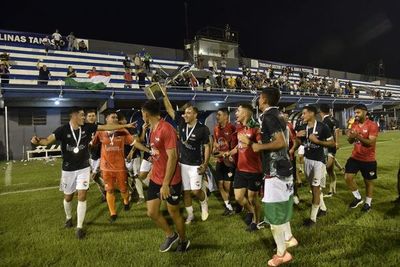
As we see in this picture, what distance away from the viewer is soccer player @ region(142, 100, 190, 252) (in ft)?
16.3

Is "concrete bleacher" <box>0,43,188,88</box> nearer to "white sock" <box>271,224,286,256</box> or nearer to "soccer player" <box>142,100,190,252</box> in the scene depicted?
"soccer player" <box>142,100,190,252</box>

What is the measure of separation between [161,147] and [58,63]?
2621 cm

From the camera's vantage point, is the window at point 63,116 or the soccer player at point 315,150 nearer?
the soccer player at point 315,150

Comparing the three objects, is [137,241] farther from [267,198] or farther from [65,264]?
[267,198]

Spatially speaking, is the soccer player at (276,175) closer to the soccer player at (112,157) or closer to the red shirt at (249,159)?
the red shirt at (249,159)

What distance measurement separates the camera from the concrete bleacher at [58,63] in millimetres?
25469

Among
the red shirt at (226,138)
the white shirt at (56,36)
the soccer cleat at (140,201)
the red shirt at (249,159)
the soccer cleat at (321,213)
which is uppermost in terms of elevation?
the white shirt at (56,36)

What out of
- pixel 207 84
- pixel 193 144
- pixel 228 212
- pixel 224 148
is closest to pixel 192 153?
pixel 193 144

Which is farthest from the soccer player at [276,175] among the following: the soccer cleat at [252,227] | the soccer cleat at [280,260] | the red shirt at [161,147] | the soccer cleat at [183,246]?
the soccer cleat at [252,227]

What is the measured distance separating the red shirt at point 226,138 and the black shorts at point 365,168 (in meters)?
2.61

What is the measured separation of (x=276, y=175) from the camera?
4438 mm

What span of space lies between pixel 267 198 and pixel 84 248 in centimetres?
311

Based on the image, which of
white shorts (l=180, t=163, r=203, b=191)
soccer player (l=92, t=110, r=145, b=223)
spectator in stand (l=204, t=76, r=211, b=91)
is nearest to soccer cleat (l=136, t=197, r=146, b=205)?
soccer player (l=92, t=110, r=145, b=223)

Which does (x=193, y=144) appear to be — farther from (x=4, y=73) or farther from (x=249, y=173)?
(x=4, y=73)
